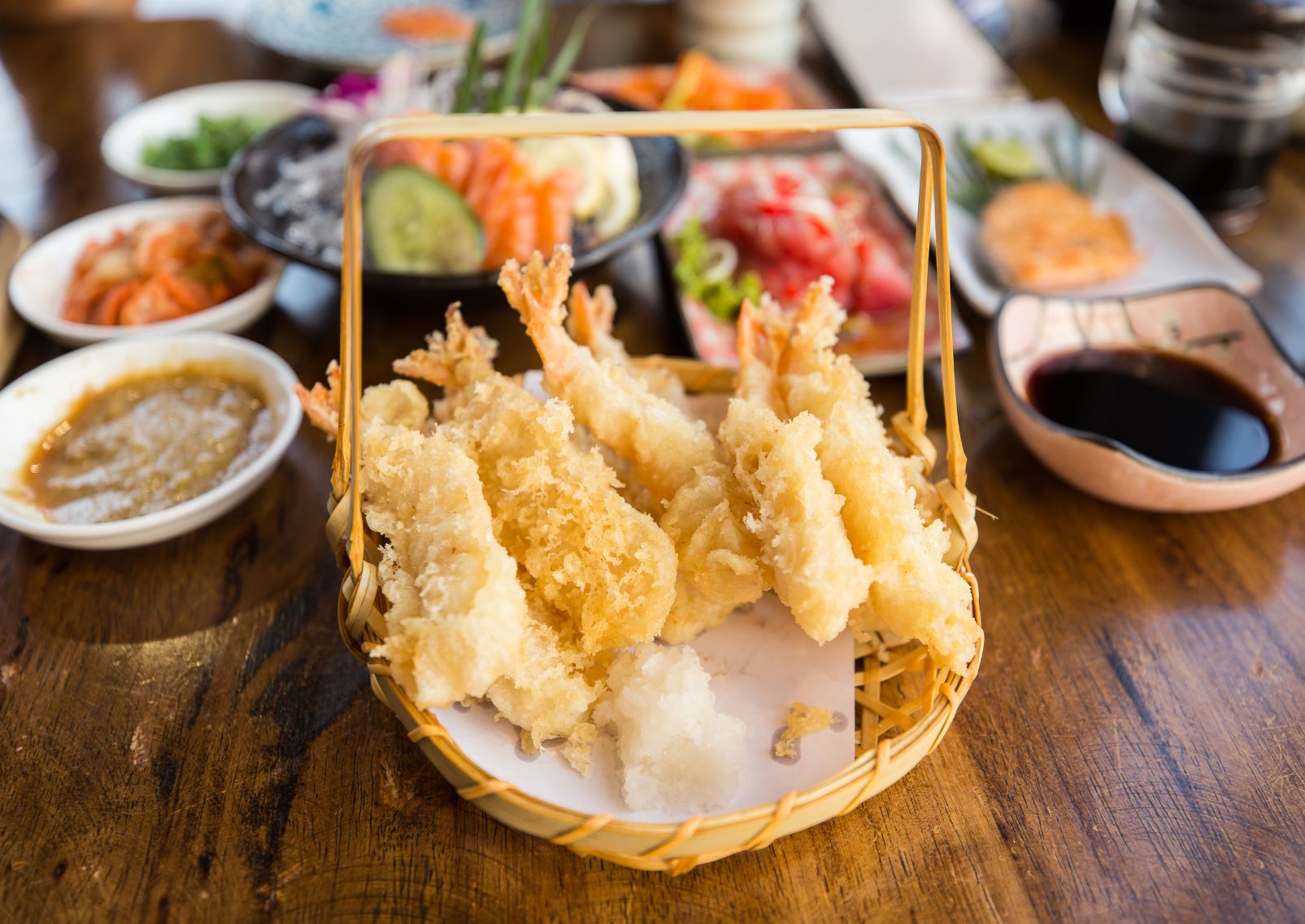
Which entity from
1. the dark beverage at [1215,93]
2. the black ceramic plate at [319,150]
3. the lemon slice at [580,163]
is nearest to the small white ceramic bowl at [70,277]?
the black ceramic plate at [319,150]

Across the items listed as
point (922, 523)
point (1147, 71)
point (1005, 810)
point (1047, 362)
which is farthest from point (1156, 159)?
point (1005, 810)

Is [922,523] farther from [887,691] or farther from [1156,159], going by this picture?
[1156,159]

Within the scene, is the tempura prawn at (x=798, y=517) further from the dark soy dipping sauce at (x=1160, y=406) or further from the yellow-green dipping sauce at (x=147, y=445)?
the yellow-green dipping sauce at (x=147, y=445)

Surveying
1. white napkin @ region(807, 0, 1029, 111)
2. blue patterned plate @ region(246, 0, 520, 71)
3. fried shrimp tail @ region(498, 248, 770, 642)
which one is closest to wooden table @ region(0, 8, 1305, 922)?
fried shrimp tail @ region(498, 248, 770, 642)

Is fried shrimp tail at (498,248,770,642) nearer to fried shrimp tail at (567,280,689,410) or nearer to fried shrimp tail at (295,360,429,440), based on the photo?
fried shrimp tail at (567,280,689,410)

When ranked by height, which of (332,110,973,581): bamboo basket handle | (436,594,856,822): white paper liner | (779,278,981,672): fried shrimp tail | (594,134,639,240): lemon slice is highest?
(332,110,973,581): bamboo basket handle

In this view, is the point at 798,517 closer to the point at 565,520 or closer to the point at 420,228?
the point at 565,520
